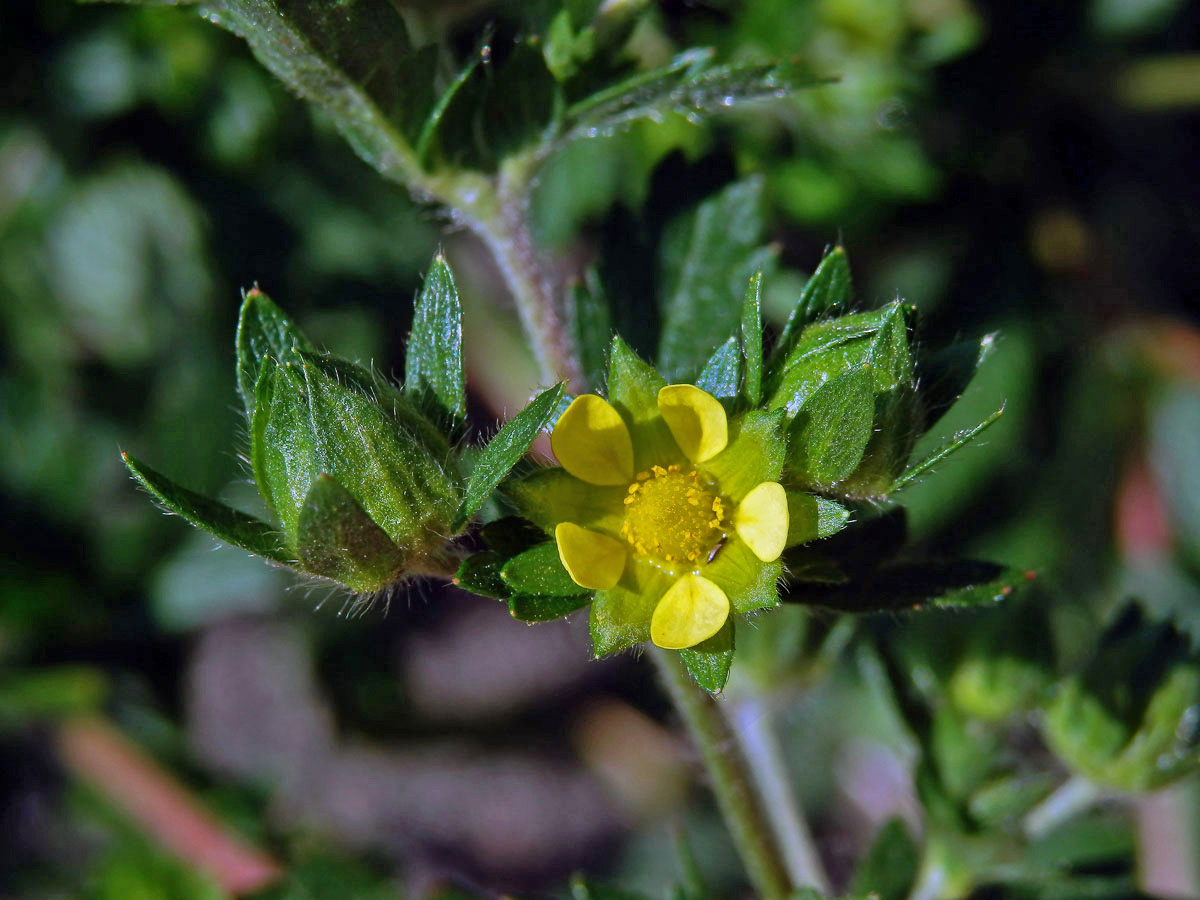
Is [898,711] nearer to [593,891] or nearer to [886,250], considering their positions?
[593,891]

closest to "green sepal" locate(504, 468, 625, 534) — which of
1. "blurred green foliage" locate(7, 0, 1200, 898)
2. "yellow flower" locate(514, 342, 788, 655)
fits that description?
"yellow flower" locate(514, 342, 788, 655)

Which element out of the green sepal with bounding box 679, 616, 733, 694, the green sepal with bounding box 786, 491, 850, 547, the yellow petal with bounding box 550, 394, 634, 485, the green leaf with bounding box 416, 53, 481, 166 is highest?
the green leaf with bounding box 416, 53, 481, 166

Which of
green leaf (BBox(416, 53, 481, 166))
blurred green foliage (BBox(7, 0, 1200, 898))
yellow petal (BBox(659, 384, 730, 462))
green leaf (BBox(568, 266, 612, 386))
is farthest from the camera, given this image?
→ blurred green foliage (BBox(7, 0, 1200, 898))

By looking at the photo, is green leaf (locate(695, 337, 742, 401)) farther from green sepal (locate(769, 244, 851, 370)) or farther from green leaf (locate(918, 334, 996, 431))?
green leaf (locate(918, 334, 996, 431))

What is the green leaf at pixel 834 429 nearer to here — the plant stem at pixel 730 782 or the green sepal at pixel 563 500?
the green sepal at pixel 563 500

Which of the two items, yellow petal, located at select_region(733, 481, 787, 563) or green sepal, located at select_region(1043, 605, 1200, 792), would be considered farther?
green sepal, located at select_region(1043, 605, 1200, 792)

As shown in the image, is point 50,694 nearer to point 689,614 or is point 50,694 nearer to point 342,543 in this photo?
point 342,543
